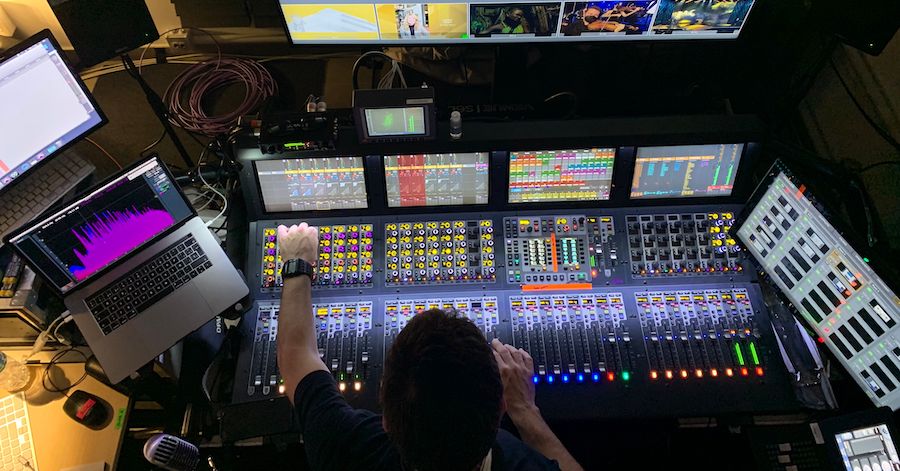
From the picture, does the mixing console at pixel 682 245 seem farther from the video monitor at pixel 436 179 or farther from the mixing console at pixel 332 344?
the mixing console at pixel 332 344

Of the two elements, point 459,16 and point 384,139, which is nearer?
Answer: point 384,139

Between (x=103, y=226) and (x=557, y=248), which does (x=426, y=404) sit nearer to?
(x=557, y=248)

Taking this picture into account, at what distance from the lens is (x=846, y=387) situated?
7.95ft

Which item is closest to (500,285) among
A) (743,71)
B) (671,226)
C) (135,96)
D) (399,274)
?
(399,274)

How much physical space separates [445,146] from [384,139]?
212 millimetres

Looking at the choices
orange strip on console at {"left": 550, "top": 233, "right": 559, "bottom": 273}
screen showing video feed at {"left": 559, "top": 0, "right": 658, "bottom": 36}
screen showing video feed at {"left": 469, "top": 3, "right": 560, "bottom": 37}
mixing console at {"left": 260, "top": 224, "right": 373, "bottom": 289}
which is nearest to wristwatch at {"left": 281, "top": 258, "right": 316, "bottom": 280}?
mixing console at {"left": 260, "top": 224, "right": 373, "bottom": 289}

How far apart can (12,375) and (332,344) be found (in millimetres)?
1108

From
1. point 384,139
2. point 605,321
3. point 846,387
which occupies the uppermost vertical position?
point 384,139

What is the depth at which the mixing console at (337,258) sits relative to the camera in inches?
89.1

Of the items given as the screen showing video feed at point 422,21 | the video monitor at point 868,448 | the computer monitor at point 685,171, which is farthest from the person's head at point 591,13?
the video monitor at point 868,448

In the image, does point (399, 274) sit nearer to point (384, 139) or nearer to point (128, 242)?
point (384, 139)

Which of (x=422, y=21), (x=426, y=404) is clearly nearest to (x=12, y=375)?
(x=426, y=404)

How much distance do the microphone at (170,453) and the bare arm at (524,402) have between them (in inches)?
38.3

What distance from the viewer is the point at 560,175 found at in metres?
2.29
